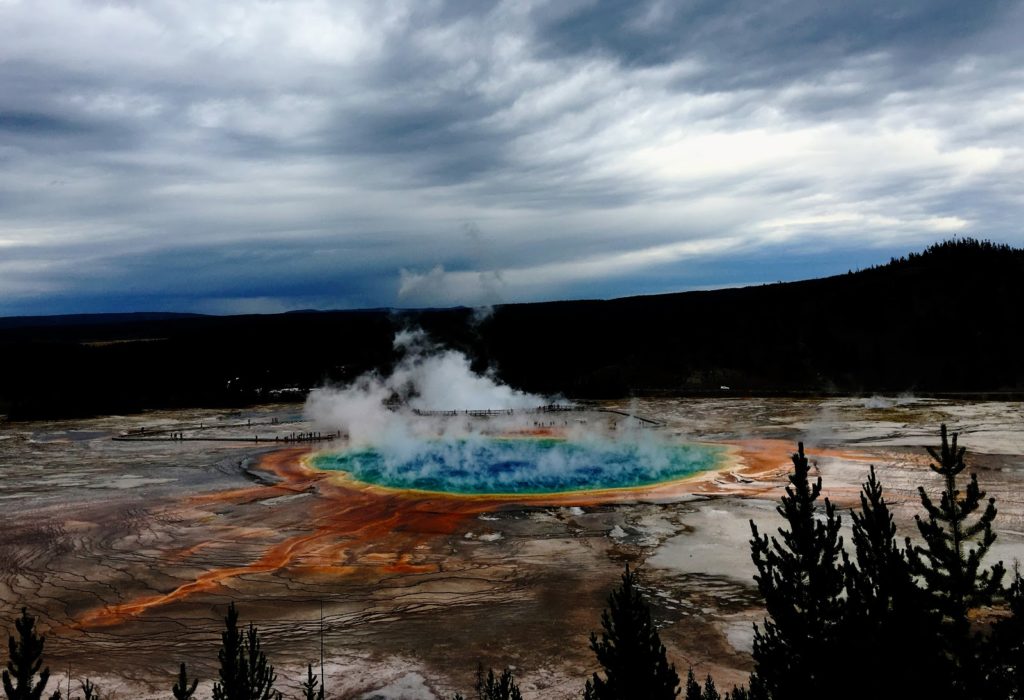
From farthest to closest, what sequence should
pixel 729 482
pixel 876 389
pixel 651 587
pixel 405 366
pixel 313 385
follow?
1. pixel 313 385
2. pixel 405 366
3. pixel 876 389
4. pixel 729 482
5. pixel 651 587

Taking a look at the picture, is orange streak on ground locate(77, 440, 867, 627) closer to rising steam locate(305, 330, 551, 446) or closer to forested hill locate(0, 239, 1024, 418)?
rising steam locate(305, 330, 551, 446)

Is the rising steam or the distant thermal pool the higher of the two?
the rising steam

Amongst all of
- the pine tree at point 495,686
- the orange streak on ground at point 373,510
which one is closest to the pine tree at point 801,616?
the pine tree at point 495,686

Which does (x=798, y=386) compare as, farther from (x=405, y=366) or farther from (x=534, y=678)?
(x=534, y=678)

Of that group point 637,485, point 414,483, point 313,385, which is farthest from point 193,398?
point 637,485

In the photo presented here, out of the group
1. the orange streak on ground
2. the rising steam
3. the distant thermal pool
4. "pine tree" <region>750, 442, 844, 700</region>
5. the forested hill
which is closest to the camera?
"pine tree" <region>750, 442, 844, 700</region>

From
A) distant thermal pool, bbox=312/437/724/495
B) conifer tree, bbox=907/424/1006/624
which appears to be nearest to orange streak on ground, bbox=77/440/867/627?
distant thermal pool, bbox=312/437/724/495
